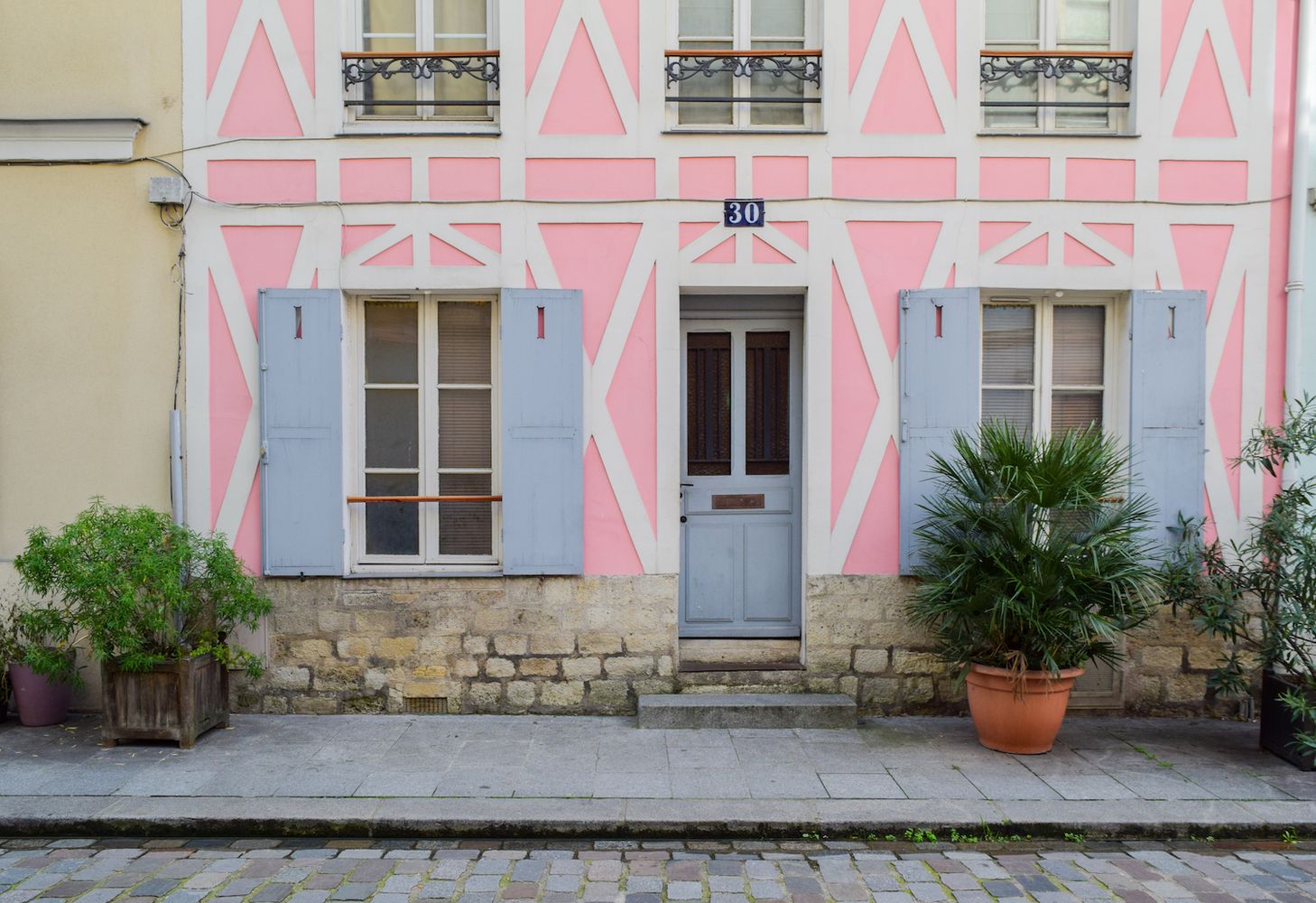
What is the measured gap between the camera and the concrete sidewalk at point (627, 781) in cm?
A: 428

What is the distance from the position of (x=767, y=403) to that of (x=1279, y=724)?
3.49m

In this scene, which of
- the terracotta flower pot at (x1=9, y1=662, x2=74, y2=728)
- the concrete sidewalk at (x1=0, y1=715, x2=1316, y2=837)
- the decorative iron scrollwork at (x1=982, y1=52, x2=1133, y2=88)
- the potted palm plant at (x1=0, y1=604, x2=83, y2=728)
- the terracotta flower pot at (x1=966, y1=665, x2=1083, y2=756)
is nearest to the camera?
the concrete sidewalk at (x1=0, y1=715, x2=1316, y2=837)

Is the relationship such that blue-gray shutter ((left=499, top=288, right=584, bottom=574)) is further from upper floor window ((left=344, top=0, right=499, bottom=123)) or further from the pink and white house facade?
upper floor window ((left=344, top=0, right=499, bottom=123))

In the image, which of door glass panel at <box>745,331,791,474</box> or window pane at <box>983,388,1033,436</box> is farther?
door glass panel at <box>745,331,791,474</box>

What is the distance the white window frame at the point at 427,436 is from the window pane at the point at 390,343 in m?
0.04

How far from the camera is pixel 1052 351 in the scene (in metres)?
6.03

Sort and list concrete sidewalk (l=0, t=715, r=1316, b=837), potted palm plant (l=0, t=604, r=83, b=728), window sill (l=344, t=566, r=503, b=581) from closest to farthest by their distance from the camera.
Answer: concrete sidewalk (l=0, t=715, r=1316, b=837)
potted palm plant (l=0, t=604, r=83, b=728)
window sill (l=344, t=566, r=503, b=581)

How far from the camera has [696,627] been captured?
20.2 ft

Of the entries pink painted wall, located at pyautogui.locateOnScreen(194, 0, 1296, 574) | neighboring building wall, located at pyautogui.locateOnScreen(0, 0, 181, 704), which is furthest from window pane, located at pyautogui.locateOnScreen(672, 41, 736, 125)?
neighboring building wall, located at pyautogui.locateOnScreen(0, 0, 181, 704)

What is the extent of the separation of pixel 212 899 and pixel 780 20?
19.1ft

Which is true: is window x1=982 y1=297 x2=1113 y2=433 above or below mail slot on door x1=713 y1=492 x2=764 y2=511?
above

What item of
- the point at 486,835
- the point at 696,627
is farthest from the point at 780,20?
the point at 486,835

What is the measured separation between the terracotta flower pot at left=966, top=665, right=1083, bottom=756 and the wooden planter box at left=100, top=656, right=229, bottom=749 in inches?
177

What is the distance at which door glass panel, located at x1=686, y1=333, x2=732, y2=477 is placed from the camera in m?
6.21
